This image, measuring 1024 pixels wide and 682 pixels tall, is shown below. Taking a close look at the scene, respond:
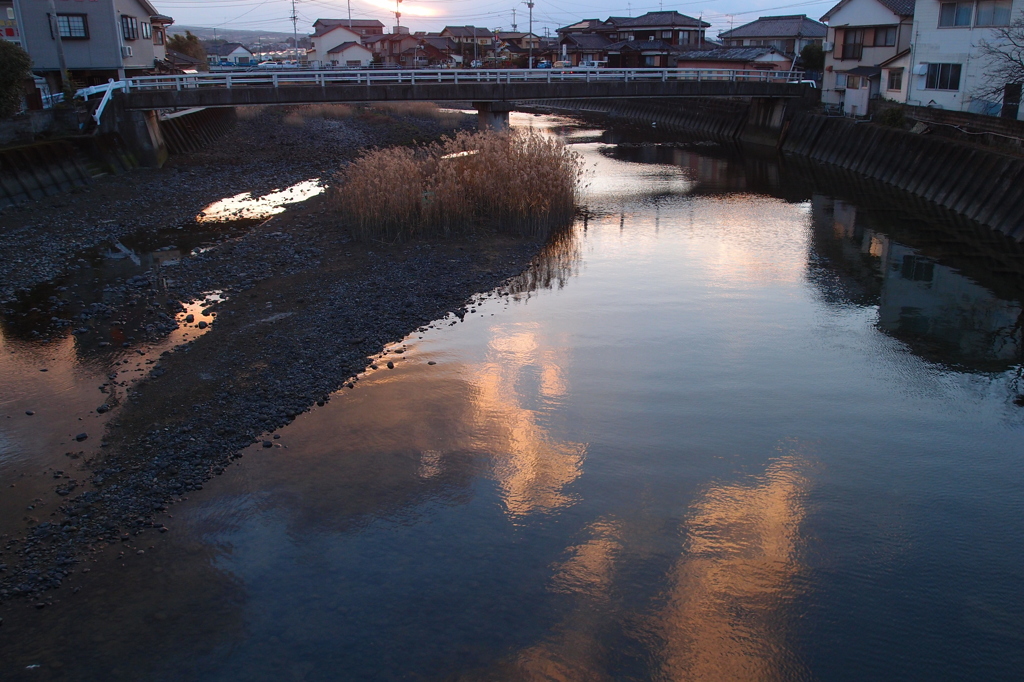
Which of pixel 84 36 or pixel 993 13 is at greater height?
pixel 84 36

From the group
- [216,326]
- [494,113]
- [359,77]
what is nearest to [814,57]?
[494,113]

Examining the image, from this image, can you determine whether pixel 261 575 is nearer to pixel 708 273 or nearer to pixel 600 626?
pixel 600 626

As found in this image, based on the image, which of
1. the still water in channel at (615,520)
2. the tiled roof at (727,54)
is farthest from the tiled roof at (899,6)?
the still water in channel at (615,520)

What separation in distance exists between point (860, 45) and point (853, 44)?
0.60m

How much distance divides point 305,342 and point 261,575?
17.4 ft

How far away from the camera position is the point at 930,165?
26.4 metres

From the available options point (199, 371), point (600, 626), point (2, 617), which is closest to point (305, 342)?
point (199, 371)

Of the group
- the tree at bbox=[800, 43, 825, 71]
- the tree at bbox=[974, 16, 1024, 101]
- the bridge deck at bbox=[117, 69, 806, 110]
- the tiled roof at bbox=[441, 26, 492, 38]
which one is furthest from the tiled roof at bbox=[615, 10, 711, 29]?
the tree at bbox=[974, 16, 1024, 101]

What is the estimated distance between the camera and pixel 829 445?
9742 mm

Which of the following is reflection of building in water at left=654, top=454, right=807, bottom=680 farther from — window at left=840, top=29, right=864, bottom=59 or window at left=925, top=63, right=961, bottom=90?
window at left=840, top=29, right=864, bottom=59

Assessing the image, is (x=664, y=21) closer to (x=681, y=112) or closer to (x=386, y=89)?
(x=681, y=112)

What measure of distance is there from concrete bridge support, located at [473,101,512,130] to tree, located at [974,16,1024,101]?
18.9 metres

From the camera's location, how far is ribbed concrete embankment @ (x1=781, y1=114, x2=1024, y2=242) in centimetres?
2123

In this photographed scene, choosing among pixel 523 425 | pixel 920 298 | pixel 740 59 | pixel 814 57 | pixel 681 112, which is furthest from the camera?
pixel 740 59
